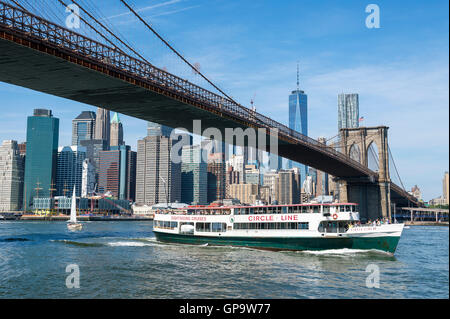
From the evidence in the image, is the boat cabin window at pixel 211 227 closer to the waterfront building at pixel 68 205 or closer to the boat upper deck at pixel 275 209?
the boat upper deck at pixel 275 209

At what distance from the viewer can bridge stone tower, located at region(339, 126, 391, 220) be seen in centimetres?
9650

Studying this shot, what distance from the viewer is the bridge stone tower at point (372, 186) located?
96.5m

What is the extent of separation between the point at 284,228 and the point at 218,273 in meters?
12.7

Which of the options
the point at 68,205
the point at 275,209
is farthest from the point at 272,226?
the point at 68,205

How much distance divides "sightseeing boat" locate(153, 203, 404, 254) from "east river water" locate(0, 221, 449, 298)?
3.38 feet

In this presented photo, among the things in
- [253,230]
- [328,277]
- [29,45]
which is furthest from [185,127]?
[328,277]

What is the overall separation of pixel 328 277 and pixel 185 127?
41.5 m

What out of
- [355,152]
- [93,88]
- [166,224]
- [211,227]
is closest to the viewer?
[211,227]

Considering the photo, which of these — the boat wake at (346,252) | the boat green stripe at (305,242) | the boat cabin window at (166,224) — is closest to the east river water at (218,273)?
the boat wake at (346,252)

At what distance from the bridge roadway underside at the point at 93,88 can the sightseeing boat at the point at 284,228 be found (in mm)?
13231

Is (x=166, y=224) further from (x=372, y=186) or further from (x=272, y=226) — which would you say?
(x=372, y=186)

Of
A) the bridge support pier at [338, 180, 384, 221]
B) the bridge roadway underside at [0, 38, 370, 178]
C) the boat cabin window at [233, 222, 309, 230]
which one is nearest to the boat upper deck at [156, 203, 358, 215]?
the boat cabin window at [233, 222, 309, 230]

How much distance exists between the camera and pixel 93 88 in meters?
45.6
